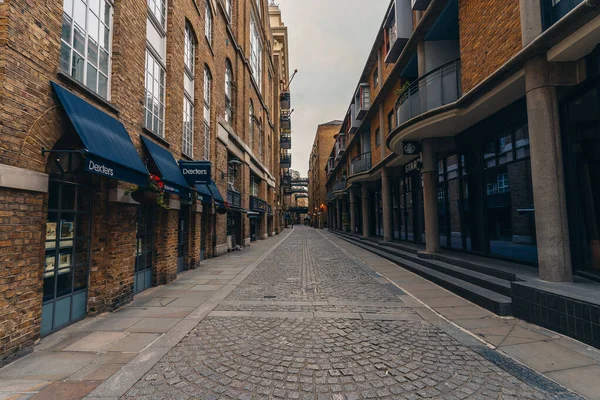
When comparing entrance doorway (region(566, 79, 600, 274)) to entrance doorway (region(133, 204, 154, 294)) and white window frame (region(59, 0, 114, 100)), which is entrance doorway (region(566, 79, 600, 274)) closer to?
white window frame (region(59, 0, 114, 100))

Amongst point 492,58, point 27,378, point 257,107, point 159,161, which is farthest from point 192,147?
point 257,107

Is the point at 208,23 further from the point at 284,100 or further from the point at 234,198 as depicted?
the point at 284,100

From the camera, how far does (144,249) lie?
7742mm

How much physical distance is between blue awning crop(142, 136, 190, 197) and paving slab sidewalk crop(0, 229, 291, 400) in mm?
2746

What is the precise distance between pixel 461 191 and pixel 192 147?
10263 millimetres

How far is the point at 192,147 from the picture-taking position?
37.3ft

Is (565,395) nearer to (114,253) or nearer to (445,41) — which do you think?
(114,253)

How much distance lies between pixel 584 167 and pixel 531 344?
405 cm

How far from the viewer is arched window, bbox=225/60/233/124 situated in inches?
697

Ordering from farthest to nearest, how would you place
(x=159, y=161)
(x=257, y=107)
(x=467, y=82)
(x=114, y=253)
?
1. (x=257, y=107)
2. (x=467, y=82)
3. (x=159, y=161)
4. (x=114, y=253)

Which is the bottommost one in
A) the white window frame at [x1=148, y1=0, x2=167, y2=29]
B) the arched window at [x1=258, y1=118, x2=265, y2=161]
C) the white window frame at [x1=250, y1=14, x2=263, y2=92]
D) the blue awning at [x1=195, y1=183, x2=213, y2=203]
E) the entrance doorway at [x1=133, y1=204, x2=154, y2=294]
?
the entrance doorway at [x1=133, y1=204, x2=154, y2=294]

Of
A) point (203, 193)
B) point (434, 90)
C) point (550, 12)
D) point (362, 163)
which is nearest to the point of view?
point (550, 12)

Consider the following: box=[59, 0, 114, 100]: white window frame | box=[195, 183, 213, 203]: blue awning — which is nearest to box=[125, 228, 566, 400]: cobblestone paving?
box=[59, 0, 114, 100]: white window frame

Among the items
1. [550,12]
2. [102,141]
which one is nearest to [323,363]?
[102,141]
